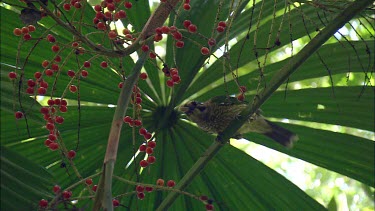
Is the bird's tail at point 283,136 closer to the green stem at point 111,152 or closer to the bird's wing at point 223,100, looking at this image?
the bird's wing at point 223,100

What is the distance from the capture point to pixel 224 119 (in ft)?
10.8

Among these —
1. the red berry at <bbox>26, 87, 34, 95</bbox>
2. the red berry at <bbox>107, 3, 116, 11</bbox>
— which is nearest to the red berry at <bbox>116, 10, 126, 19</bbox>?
the red berry at <bbox>107, 3, 116, 11</bbox>

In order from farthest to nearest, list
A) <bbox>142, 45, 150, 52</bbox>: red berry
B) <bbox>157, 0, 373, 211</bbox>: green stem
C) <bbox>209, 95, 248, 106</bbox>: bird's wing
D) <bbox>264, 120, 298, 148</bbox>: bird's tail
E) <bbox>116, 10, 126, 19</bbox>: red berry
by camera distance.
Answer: <bbox>209, 95, 248, 106</bbox>: bird's wing < <bbox>264, 120, 298, 148</bbox>: bird's tail < <bbox>116, 10, 126, 19</bbox>: red berry < <bbox>157, 0, 373, 211</bbox>: green stem < <bbox>142, 45, 150, 52</bbox>: red berry

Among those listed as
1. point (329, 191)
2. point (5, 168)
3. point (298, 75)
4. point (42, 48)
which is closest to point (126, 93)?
point (5, 168)

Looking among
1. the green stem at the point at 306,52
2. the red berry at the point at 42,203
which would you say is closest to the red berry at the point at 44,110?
the red berry at the point at 42,203

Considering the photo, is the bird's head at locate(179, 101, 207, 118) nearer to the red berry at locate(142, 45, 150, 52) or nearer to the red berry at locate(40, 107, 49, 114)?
the red berry at locate(40, 107, 49, 114)

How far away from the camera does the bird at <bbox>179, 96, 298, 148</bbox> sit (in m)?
2.95

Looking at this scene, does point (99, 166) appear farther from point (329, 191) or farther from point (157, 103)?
point (329, 191)

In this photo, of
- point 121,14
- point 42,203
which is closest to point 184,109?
point 121,14

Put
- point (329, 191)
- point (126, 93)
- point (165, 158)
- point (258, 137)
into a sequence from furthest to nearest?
1. point (329, 191)
2. point (258, 137)
3. point (165, 158)
4. point (126, 93)

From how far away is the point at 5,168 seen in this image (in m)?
1.45

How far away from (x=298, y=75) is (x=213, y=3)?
62cm

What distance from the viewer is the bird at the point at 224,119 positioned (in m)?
2.95

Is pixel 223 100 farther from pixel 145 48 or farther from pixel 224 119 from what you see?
pixel 145 48
